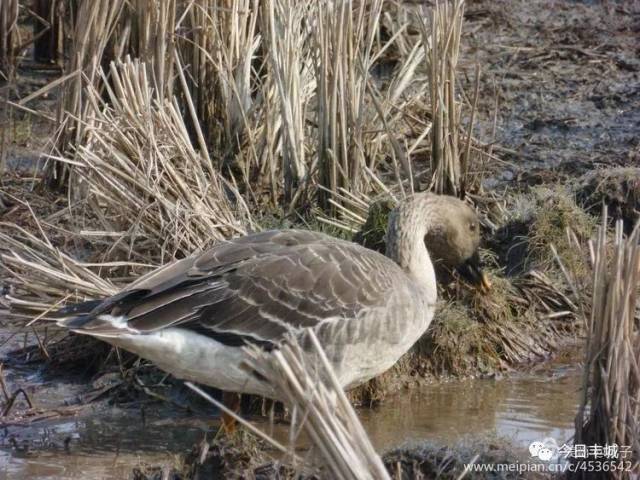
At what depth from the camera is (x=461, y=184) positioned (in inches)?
308

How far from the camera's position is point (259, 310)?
5.93m

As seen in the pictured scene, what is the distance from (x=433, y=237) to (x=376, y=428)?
3.84 ft

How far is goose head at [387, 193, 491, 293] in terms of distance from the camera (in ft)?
21.4

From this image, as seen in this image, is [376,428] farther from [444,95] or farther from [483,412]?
[444,95]

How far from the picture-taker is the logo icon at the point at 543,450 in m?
5.54

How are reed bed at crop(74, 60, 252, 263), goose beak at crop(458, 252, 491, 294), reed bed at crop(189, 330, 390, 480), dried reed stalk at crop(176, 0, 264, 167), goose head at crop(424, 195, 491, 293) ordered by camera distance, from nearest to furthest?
reed bed at crop(189, 330, 390, 480)
goose head at crop(424, 195, 491, 293)
goose beak at crop(458, 252, 491, 294)
reed bed at crop(74, 60, 252, 263)
dried reed stalk at crop(176, 0, 264, 167)

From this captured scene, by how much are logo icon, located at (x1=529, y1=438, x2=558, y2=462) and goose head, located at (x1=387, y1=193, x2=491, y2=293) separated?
1083 mm

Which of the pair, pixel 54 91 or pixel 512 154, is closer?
pixel 512 154

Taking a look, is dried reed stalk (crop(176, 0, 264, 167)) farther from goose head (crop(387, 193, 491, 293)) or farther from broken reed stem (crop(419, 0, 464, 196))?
goose head (crop(387, 193, 491, 293))

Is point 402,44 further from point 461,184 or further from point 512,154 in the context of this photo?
point 461,184

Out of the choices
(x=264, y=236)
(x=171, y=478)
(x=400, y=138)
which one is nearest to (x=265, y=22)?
(x=400, y=138)

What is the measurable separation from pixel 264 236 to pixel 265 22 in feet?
7.77

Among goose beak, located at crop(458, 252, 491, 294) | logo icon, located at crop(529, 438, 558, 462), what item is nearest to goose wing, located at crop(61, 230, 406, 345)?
goose beak, located at crop(458, 252, 491, 294)

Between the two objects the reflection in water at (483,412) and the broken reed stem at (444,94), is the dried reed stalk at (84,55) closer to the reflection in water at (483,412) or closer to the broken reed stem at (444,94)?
the broken reed stem at (444,94)
